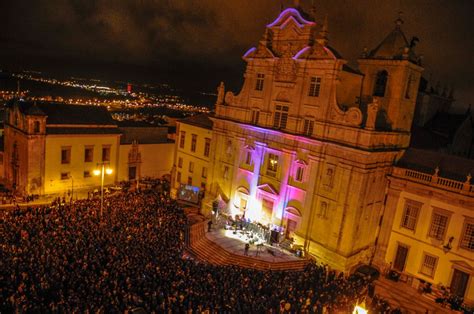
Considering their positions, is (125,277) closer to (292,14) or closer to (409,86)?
(292,14)

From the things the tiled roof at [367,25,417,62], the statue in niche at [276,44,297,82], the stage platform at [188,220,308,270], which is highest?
the tiled roof at [367,25,417,62]

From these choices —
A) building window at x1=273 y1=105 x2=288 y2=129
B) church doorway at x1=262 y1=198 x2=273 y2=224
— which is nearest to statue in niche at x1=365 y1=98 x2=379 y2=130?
building window at x1=273 y1=105 x2=288 y2=129

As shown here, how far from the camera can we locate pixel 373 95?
100 feet

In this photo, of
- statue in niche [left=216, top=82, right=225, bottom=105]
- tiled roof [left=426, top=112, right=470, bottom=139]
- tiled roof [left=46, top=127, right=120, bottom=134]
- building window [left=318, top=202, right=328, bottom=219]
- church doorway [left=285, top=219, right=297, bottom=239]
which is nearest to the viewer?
building window [left=318, top=202, right=328, bottom=219]

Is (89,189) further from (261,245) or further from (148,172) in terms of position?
(261,245)

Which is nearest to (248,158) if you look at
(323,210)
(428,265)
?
(323,210)

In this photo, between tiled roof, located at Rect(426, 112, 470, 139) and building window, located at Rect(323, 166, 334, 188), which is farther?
tiled roof, located at Rect(426, 112, 470, 139)

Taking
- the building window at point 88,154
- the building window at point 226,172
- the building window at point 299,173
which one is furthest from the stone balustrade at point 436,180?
the building window at point 88,154

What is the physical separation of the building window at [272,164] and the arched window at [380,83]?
33.3 ft

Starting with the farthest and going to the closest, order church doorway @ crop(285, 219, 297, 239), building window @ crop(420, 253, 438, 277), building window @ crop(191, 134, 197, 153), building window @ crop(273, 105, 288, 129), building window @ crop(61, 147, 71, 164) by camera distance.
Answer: building window @ crop(191, 134, 197, 153)
building window @ crop(61, 147, 71, 164)
building window @ crop(273, 105, 288, 129)
church doorway @ crop(285, 219, 297, 239)
building window @ crop(420, 253, 438, 277)

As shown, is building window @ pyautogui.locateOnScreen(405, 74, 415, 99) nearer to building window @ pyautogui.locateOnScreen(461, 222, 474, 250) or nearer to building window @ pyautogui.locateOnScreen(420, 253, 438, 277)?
building window @ pyautogui.locateOnScreen(461, 222, 474, 250)

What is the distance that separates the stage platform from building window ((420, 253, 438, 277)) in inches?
344

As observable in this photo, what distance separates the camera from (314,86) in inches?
1169

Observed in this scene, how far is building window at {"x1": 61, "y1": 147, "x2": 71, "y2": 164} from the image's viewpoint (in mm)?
40312
